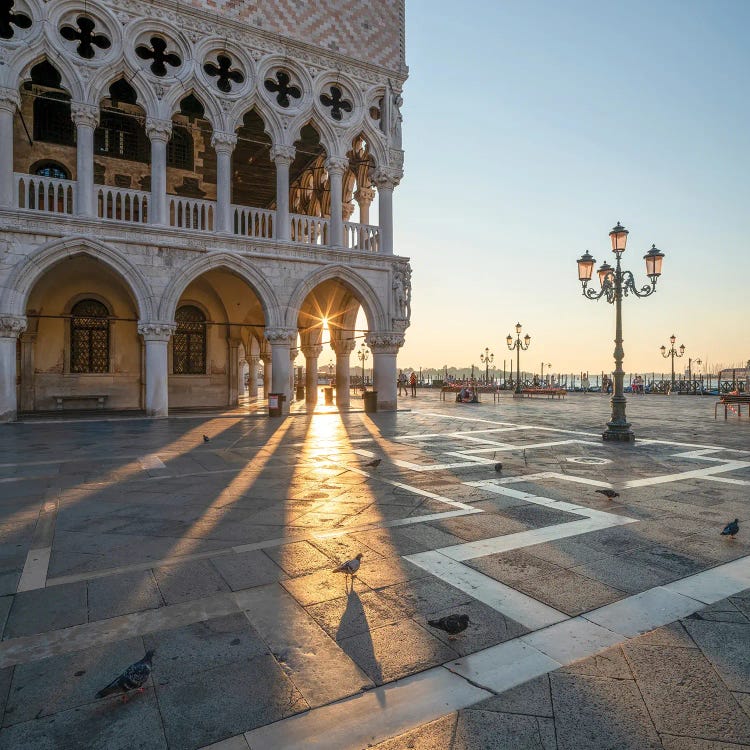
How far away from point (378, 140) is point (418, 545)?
17776mm

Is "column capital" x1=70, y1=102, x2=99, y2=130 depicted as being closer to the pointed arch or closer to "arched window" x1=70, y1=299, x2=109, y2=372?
the pointed arch

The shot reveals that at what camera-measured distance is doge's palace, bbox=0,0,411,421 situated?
14.2 m

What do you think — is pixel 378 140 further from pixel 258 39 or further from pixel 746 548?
pixel 746 548

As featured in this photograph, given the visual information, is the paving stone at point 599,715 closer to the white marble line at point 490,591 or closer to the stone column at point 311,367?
the white marble line at point 490,591

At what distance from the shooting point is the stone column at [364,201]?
21.2 m

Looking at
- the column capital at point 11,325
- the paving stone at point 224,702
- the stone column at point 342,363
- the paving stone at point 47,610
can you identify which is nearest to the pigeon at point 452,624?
the paving stone at point 224,702

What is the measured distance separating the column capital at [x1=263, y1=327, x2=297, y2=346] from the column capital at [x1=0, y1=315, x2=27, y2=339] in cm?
681

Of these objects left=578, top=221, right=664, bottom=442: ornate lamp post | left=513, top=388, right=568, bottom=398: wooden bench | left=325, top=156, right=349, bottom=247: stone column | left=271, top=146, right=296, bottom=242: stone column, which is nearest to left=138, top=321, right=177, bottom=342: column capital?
left=271, top=146, right=296, bottom=242: stone column

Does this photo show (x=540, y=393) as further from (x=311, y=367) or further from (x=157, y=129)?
(x=157, y=129)

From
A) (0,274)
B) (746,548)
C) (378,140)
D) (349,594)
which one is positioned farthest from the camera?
(378,140)

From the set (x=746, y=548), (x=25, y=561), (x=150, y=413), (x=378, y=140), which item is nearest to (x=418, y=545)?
(x=746, y=548)

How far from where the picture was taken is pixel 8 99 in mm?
13742

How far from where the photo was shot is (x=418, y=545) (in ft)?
13.8

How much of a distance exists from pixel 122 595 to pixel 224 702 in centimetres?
143
